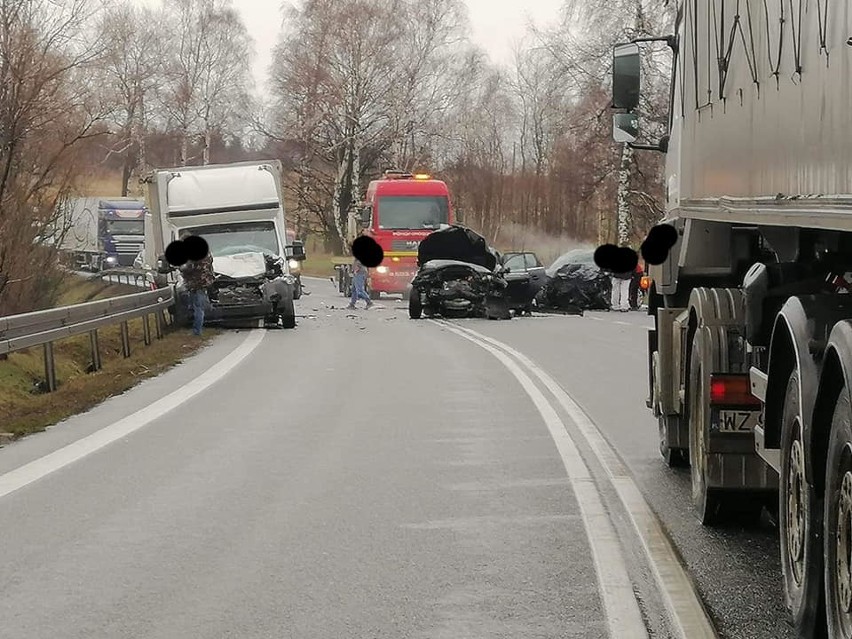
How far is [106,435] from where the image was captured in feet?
37.7

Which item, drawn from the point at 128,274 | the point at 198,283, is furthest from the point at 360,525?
the point at 128,274

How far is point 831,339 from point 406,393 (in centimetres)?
1059

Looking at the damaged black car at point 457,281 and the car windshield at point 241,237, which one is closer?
the car windshield at point 241,237

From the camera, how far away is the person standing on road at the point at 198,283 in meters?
24.5

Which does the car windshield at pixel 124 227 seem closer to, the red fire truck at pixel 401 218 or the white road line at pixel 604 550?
the red fire truck at pixel 401 218

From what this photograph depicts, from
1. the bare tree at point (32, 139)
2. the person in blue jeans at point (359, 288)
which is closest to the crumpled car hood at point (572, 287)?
the person in blue jeans at point (359, 288)

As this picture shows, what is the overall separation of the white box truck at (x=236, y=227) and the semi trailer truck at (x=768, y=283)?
677 inches

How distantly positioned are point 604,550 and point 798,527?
1799mm

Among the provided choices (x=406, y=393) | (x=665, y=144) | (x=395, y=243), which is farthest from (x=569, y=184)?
(x=665, y=144)

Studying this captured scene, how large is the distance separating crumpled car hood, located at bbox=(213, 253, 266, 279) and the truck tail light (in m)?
19.4

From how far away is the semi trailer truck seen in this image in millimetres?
4531

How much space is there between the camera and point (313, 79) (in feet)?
214

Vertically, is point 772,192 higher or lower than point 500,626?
higher

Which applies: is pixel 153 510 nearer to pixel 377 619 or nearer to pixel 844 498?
pixel 377 619
